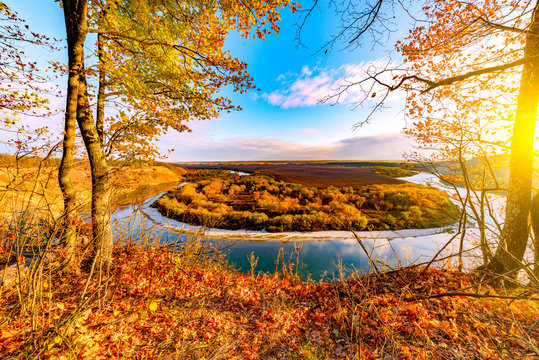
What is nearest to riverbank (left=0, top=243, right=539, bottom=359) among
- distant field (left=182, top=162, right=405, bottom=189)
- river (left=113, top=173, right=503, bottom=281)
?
river (left=113, top=173, right=503, bottom=281)

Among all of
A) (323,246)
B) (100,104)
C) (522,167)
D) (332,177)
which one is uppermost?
(100,104)

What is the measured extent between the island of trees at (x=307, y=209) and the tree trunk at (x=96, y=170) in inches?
392

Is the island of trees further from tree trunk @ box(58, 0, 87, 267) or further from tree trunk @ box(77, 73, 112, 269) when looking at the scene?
tree trunk @ box(58, 0, 87, 267)

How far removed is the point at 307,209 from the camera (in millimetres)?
19750

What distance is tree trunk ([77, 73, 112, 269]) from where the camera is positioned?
3998 millimetres

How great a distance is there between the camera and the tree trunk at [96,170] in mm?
3998

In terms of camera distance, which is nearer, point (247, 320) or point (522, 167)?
point (247, 320)

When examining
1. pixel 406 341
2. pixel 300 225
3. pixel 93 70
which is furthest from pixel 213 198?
pixel 406 341

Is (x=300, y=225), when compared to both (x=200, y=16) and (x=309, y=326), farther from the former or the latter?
(x=200, y=16)

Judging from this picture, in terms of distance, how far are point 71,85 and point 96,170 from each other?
74.0 inches

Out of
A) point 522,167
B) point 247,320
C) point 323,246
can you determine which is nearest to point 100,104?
point 247,320

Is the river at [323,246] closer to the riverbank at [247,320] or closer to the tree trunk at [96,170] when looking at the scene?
the riverbank at [247,320]

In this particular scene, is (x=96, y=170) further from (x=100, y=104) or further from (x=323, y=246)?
(x=323, y=246)

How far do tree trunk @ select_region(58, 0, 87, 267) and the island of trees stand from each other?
1059cm
